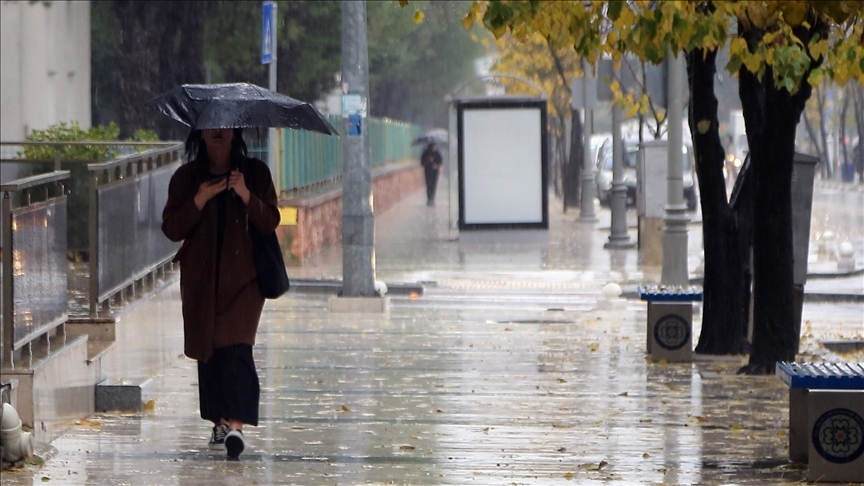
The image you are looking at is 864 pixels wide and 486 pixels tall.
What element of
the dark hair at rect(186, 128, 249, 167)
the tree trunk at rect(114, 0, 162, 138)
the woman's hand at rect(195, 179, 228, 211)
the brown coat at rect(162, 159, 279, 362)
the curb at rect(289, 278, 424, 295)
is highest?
the tree trunk at rect(114, 0, 162, 138)

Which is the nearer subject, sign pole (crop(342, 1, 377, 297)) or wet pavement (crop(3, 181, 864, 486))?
wet pavement (crop(3, 181, 864, 486))

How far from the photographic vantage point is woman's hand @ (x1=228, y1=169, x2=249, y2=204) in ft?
23.8

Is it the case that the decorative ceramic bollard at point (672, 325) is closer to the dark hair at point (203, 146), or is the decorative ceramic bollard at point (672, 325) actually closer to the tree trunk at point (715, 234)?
the tree trunk at point (715, 234)

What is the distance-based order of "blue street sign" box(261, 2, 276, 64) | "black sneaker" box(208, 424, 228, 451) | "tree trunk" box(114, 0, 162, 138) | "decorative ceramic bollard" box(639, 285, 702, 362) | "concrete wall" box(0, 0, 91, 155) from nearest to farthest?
"black sneaker" box(208, 424, 228, 451)
"decorative ceramic bollard" box(639, 285, 702, 362)
"blue street sign" box(261, 2, 276, 64)
"tree trunk" box(114, 0, 162, 138)
"concrete wall" box(0, 0, 91, 155)

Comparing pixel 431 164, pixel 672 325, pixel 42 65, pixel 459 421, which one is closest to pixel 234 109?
pixel 459 421

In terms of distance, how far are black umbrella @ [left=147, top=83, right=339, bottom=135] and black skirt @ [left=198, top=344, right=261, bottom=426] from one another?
114cm

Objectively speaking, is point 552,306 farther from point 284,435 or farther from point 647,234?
point 284,435

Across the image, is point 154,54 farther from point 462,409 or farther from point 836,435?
point 836,435

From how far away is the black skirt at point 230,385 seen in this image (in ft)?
24.5

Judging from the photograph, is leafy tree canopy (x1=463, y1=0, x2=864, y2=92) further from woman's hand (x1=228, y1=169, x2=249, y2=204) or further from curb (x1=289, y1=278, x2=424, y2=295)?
curb (x1=289, y1=278, x2=424, y2=295)

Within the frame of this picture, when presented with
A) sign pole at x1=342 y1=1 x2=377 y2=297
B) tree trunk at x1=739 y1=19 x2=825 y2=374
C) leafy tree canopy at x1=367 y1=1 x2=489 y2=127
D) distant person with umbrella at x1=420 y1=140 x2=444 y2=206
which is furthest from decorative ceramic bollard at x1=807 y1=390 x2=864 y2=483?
distant person with umbrella at x1=420 y1=140 x2=444 y2=206

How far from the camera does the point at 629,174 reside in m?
41.8

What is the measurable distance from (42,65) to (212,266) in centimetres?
2332

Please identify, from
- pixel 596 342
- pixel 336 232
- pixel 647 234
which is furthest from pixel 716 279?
pixel 336 232
